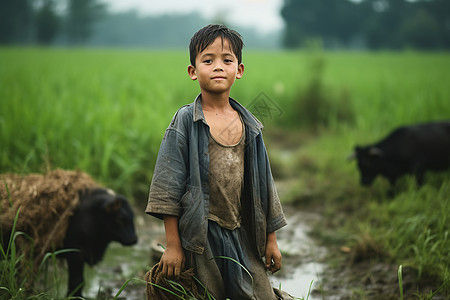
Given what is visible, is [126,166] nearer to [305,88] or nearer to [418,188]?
[418,188]

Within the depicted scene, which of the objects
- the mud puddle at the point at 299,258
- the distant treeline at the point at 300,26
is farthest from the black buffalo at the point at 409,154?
the distant treeline at the point at 300,26

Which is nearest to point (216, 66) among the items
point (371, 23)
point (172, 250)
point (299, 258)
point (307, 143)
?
point (172, 250)

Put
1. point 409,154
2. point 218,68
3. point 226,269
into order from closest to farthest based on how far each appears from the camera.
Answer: point 218,68, point 226,269, point 409,154

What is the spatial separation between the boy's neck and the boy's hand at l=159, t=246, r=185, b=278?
2.11 feet

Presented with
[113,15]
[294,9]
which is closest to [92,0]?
[113,15]

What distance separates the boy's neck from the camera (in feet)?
5.90

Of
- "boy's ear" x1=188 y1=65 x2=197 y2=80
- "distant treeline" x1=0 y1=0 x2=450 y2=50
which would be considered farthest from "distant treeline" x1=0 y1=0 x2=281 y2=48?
"boy's ear" x1=188 y1=65 x2=197 y2=80

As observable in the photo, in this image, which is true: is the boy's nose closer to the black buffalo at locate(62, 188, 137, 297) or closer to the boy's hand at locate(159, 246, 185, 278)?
the boy's hand at locate(159, 246, 185, 278)

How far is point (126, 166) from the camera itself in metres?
4.66

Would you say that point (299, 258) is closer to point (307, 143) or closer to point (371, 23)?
point (307, 143)

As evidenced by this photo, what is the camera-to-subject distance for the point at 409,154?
4.79 metres

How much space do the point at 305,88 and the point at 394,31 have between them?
18.2 meters

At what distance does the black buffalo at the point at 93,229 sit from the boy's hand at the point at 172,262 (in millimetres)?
1235

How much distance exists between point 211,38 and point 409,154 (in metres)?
3.88
